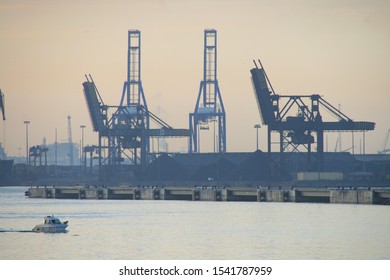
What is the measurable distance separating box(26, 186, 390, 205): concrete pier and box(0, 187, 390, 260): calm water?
1623mm

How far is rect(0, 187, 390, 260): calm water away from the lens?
247ft

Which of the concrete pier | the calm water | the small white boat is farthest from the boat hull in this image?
the concrete pier

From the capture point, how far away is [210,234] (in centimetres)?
9006

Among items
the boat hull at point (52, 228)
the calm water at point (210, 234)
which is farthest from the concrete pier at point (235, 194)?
the boat hull at point (52, 228)

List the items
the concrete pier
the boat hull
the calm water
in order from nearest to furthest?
the calm water → the boat hull → the concrete pier

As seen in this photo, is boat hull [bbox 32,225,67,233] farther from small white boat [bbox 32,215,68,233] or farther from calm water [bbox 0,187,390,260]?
calm water [bbox 0,187,390,260]

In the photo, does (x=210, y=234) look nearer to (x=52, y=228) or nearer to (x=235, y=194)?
(x=52, y=228)

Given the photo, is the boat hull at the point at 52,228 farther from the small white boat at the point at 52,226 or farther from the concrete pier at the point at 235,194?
the concrete pier at the point at 235,194

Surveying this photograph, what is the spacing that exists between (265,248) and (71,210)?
2249 inches

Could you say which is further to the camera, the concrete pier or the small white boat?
the concrete pier

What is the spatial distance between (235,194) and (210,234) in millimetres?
61929

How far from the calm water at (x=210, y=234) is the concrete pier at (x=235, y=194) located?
5.32 feet
